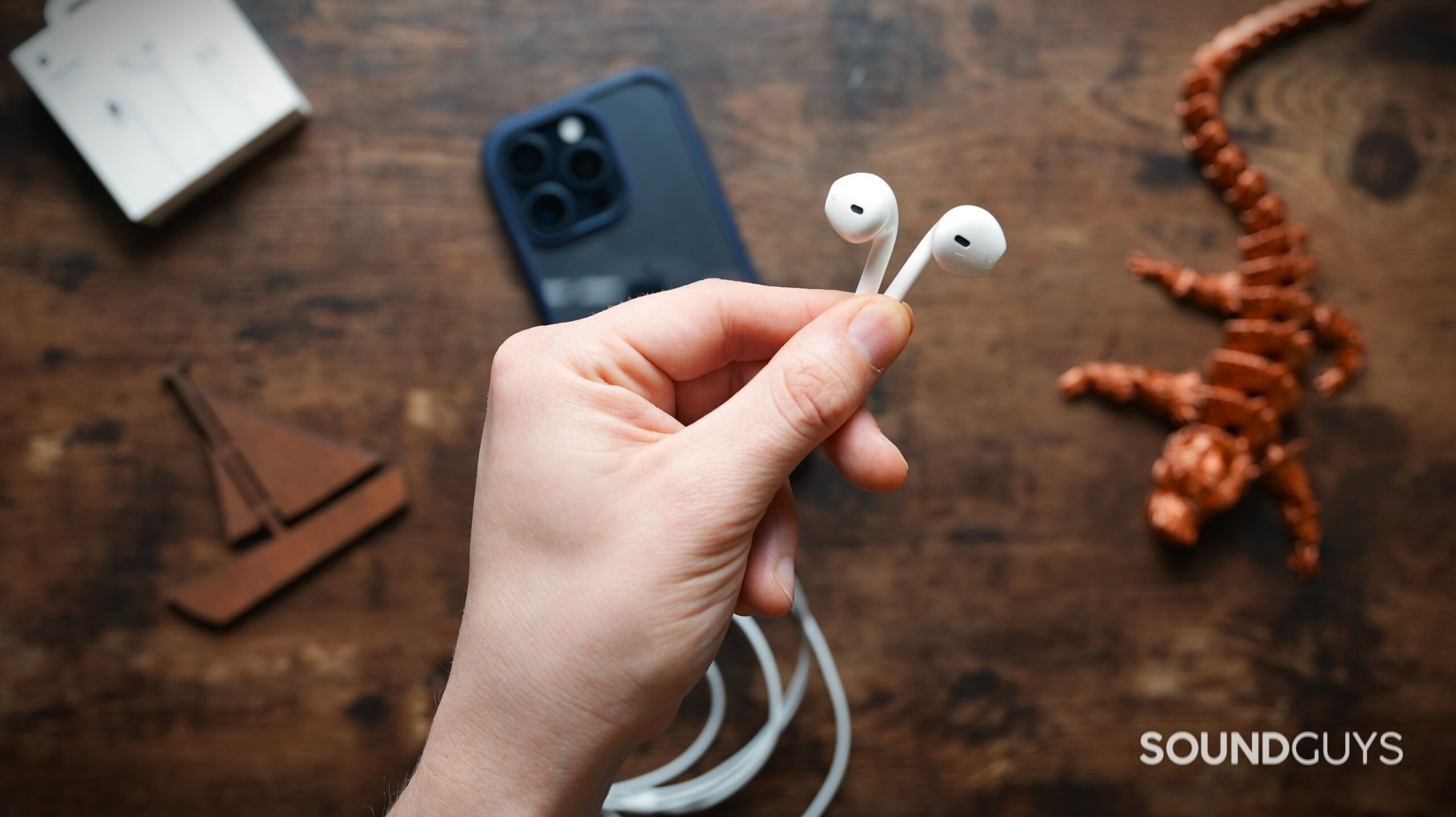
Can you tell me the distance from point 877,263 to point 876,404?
29 centimetres

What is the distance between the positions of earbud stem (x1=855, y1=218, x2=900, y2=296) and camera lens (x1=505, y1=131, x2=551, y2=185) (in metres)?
0.39

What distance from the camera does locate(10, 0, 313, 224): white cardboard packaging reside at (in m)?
0.80

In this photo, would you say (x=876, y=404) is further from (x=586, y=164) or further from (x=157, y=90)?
(x=157, y=90)

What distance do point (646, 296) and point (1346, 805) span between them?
2.59 ft

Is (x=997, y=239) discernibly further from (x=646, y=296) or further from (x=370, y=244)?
(x=370, y=244)

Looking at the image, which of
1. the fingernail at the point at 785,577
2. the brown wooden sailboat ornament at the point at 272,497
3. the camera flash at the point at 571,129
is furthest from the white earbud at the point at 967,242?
the brown wooden sailboat ornament at the point at 272,497

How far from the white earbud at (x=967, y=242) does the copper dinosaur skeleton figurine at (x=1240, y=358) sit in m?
0.37

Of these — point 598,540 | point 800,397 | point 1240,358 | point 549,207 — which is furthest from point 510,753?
point 1240,358

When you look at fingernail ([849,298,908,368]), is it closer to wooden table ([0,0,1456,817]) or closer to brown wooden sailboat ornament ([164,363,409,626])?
wooden table ([0,0,1456,817])

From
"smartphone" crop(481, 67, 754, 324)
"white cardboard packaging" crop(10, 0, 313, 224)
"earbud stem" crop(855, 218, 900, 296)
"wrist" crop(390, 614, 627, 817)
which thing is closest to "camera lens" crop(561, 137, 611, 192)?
"smartphone" crop(481, 67, 754, 324)

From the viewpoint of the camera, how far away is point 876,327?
500 mm

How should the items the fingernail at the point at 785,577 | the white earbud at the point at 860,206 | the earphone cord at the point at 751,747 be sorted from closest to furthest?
the white earbud at the point at 860,206
the fingernail at the point at 785,577
the earphone cord at the point at 751,747

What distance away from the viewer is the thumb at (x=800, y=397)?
1.57 feet

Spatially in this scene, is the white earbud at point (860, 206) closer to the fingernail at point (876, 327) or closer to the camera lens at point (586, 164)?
the fingernail at point (876, 327)
